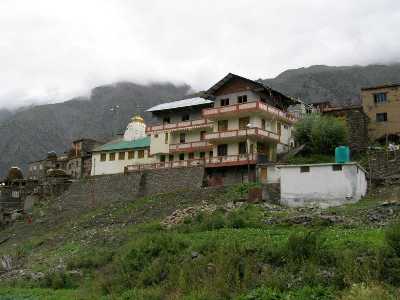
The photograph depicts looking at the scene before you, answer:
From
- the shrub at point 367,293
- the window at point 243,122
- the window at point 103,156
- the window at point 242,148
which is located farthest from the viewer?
the window at point 103,156

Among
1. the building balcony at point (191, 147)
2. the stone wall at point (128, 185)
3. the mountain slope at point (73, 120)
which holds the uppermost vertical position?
the mountain slope at point (73, 120)

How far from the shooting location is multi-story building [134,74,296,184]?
55750 millimetres

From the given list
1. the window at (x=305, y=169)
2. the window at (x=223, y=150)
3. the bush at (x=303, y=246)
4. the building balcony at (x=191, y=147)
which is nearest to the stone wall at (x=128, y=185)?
the window at (x=223, y=150)

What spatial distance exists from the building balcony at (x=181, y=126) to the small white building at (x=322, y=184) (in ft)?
72.4

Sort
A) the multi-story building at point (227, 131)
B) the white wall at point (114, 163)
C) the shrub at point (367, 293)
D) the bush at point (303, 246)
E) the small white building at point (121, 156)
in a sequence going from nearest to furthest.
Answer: the shrub at point (367, 293) → the bush at point (303, 246) → the multi-story building at point (227, 131) → the white wall at point (114, 163) → the small white building at point (121, 156)

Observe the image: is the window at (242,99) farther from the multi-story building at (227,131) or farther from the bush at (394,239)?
the bush at (394,239)

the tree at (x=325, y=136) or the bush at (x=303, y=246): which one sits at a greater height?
the tree at (x=325, y=136)

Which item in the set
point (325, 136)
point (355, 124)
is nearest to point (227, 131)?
point (325, 136)

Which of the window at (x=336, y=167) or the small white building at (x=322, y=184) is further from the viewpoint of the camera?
the window at (x=336, y=167)

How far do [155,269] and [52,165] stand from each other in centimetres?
7888

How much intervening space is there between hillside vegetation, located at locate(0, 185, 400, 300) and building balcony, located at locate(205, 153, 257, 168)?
25.1 feet

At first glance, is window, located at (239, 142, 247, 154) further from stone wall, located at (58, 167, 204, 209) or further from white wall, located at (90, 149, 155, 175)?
white wall, located at (90, 149, 155, 175)

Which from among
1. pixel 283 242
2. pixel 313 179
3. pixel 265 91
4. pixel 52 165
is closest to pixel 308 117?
pixel 265 91

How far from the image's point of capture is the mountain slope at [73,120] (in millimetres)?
143625
